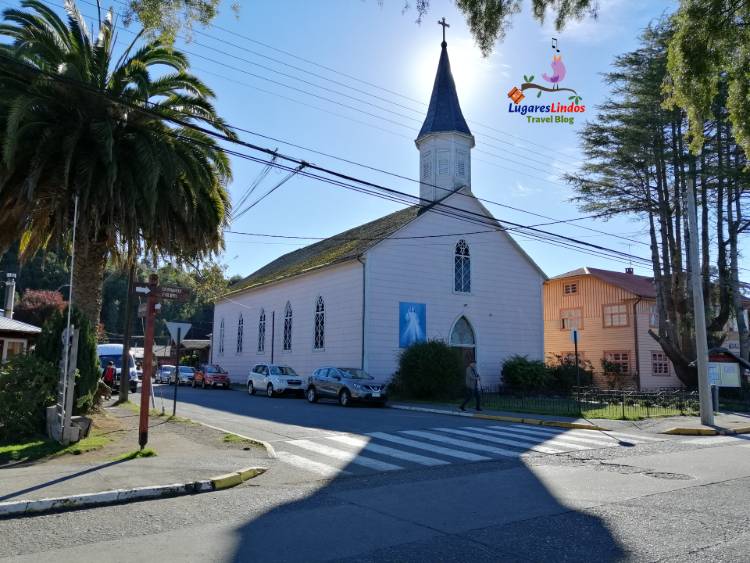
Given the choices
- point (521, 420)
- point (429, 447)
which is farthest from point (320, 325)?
point (429, 447)

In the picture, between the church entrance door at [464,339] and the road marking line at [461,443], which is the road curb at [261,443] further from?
the church entrance door at [464,339]

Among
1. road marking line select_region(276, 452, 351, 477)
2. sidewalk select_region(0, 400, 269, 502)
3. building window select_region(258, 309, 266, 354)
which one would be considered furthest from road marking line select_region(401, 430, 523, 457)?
building window select_region(258, 309, 266, 354)

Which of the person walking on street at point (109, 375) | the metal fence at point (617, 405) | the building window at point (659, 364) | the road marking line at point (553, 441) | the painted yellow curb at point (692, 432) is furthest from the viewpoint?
the building window at point (659, 364)

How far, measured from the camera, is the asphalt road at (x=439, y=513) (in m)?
5.57

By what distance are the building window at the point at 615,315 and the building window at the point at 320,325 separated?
19.8 meters

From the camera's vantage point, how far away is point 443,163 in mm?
33969

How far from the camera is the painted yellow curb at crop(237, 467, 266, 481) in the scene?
9078mm

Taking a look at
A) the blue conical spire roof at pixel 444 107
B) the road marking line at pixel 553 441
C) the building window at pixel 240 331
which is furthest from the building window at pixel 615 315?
the road marking line at pixel 553 441

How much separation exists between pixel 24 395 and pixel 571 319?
36800mm

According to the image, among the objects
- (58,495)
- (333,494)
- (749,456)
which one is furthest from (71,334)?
(749,456)

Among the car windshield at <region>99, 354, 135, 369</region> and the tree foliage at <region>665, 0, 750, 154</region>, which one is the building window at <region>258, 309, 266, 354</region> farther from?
the tree foliage at <region>665, 0, 750, 154</region>

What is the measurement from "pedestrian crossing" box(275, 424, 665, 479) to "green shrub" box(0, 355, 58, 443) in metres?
4.64

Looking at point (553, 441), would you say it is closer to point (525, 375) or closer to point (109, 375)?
point (525, 375)

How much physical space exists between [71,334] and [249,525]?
23.0 ft
